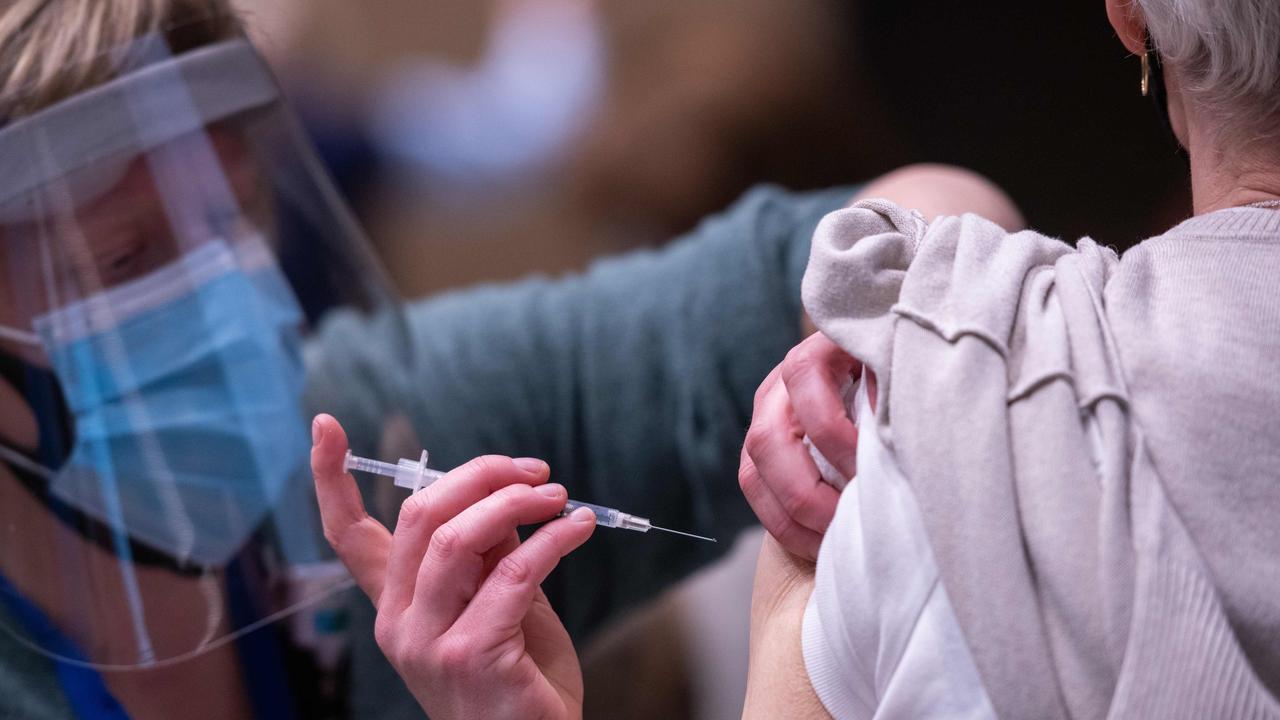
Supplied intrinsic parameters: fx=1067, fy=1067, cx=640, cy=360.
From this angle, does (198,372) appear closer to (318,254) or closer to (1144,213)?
(318,254)

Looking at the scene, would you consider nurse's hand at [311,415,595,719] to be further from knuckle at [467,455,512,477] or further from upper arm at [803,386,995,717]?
upper arm at [803,386,995,717]

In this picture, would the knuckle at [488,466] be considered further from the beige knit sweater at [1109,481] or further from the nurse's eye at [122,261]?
the nurse's eye at [122,261]

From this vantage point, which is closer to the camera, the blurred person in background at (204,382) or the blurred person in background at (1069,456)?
the blurred person in background at (1069,456)

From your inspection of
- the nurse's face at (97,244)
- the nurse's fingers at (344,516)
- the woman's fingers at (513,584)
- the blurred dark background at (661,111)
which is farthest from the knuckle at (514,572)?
the blurred dark background at (661,111)

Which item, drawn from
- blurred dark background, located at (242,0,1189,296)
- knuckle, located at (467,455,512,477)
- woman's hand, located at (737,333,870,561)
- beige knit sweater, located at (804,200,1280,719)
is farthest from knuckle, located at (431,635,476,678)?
blurred dark background, located at (242,0,1189,296)

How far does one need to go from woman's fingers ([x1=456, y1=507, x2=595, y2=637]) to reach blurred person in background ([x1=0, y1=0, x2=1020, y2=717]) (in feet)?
1.48

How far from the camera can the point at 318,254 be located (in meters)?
1.27

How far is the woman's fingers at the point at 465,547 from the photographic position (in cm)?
68

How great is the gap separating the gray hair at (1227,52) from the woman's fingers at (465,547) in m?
0.46

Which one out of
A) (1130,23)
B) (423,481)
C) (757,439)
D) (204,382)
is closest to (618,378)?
(204,382)

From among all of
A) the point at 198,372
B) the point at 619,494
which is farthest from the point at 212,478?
the point at 619,494

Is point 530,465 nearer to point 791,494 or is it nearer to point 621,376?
point 791,494

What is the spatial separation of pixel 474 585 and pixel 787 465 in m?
0.22

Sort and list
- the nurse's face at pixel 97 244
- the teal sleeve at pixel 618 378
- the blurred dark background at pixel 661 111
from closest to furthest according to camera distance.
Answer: the nurse's face at pixel 97 244 → the teal sleeve at pixel 618 378 → the blurred dark background at pixel 661 111
